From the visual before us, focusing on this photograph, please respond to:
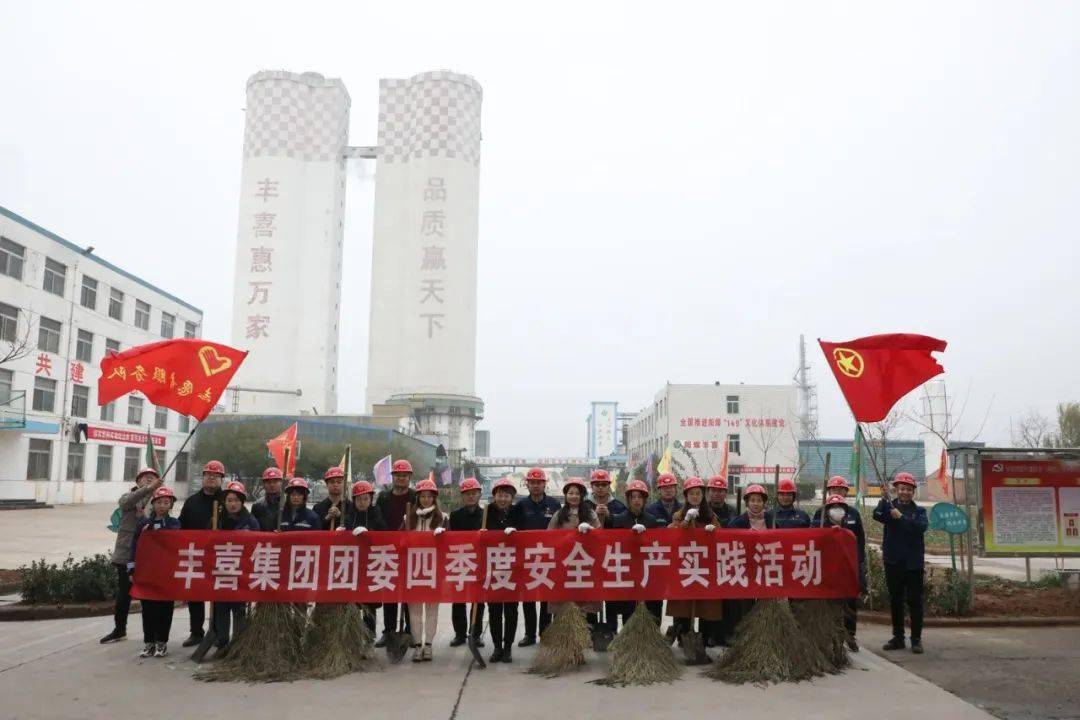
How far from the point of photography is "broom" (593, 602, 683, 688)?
6.34m

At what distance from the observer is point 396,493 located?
7688 millimetres

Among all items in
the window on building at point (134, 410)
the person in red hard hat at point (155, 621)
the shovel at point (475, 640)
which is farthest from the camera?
the window on building at point (134, 410)

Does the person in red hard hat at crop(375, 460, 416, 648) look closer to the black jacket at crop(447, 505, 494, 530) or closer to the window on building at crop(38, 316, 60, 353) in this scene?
the black jacket at crop(447, 505, 494, 530)

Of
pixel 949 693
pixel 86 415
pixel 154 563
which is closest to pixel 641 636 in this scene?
pixel 949 693

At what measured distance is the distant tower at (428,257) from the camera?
285 feet

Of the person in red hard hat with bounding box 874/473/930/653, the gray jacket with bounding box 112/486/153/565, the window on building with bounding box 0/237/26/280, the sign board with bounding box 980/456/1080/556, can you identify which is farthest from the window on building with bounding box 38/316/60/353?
the person in red hard hat with bounding box 874/473/930/653

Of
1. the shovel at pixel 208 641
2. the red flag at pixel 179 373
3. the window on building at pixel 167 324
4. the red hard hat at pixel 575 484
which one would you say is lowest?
the shovel at pixel 208 641

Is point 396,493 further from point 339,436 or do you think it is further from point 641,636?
point 339,436

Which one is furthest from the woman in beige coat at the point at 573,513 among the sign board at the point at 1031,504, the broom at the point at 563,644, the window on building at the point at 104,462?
the window on building at the point at 104,462

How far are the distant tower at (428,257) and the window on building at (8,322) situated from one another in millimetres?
53951

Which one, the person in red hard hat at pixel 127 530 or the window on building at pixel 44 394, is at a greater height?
the window on building at pixel 44 394

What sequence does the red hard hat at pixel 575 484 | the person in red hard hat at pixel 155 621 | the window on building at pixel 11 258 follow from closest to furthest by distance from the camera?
the person in red hard hat at pixel 155 621, the red hard hat at pixel 575 484, the window on building at pixel 11 258

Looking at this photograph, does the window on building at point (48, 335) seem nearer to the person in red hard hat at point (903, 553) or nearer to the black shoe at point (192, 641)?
the black shoe at point (192, 641)

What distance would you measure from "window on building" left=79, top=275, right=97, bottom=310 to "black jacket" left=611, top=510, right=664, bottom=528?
36.6m
